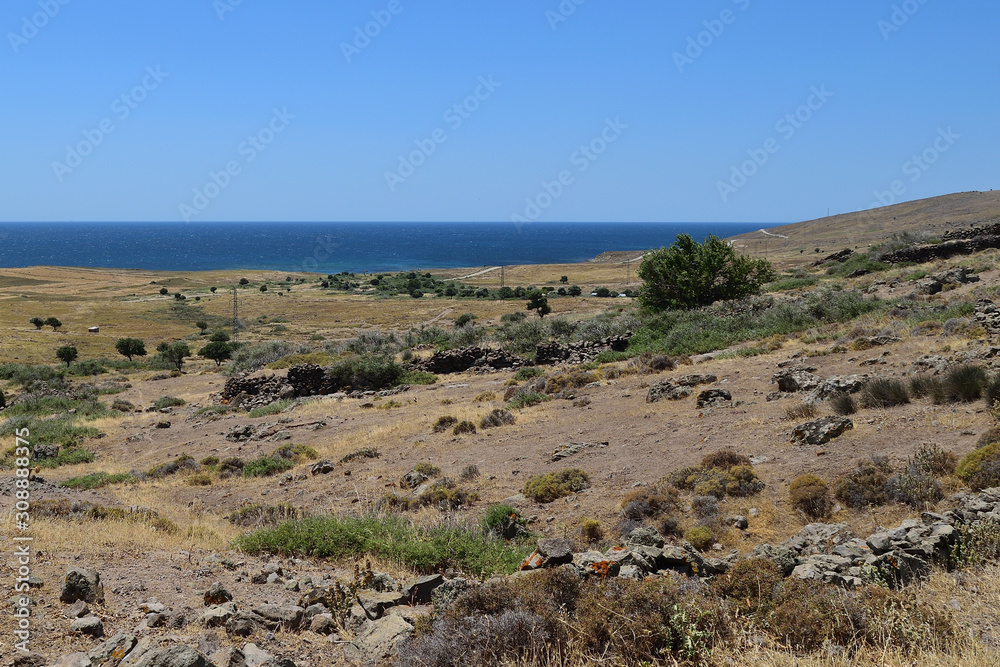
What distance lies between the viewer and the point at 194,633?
5.48 m

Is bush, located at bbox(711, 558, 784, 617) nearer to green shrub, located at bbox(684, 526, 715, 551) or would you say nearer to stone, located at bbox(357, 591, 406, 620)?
green shrub, located at bbox(684, 526, 715, 551)

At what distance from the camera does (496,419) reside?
17.3m

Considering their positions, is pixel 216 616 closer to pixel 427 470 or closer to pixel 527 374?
pixel 427 470

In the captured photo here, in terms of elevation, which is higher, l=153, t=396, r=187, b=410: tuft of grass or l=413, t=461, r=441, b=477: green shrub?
l=413, t=461, r=441, b=477: green shrub

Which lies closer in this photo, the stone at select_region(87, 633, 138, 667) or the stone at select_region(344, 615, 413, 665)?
the stone at select_region(87, 633, 138, 667)

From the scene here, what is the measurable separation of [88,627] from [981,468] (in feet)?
32.2

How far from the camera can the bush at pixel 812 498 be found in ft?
27.5

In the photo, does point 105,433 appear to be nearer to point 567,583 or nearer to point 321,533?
point 321,533

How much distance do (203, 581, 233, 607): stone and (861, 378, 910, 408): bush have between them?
11570 millimetres

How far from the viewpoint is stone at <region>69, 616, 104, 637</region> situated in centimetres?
538

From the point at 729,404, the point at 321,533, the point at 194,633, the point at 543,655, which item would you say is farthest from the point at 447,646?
the point at 729,404

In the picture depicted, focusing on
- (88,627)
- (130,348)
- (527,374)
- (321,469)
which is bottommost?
(130,348)

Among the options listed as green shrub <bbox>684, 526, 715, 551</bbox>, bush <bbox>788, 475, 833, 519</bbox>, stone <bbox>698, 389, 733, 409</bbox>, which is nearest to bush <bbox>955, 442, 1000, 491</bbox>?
bush <bbox>788, 475, 833, 519</bbox>

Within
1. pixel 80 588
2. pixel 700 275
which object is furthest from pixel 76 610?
pixel 700 275
